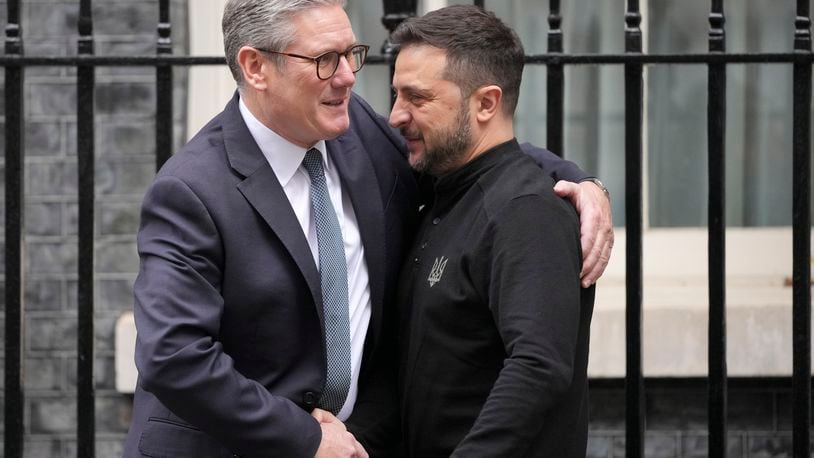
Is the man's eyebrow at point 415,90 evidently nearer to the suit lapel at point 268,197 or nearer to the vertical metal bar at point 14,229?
the suit lapel at point 268,197

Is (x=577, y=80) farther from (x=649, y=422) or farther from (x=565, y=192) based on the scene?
(x=565, y=192)

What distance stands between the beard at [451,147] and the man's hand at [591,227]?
0.72 ft

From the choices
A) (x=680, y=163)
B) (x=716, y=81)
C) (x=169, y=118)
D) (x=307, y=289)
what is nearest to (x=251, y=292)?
(x=307, y=289)

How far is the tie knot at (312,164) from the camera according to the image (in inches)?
115

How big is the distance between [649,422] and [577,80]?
1.38m

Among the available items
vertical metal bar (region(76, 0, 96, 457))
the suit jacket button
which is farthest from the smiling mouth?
vertical metal bar (region(76, 0, 96, 457))

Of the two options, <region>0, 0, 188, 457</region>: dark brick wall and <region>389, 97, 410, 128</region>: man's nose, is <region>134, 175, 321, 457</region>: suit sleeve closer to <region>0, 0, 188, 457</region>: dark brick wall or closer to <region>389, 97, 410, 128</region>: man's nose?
<region>389, 97, 410, 128</region>: man's nose

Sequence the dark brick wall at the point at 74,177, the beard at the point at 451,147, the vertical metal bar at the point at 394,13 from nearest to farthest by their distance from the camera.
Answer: the beard at the point at 451,147 → the vertical metal bar at the point at 394,13 → the dark brick wall at the point at 74,177

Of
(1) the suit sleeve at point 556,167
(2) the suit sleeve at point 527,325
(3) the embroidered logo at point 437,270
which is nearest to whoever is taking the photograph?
(2) the suit sleeve at point 527,325

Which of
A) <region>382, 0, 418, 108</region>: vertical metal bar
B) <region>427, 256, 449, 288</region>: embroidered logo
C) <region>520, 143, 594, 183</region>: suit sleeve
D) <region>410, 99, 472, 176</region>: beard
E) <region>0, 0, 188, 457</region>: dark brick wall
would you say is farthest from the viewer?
<region>0, 0, 188, 457</region>: dark brick wall

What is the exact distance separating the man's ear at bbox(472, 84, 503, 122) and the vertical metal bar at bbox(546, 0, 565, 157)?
1.65 feet

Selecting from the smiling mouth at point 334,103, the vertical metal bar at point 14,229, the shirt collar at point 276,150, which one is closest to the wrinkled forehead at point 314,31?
the smiling mouth at point 334,103

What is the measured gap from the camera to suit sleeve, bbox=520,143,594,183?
3.01 meters

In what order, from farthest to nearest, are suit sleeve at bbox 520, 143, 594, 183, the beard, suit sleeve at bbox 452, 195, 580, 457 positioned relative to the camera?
suit sleeve at bbox 520, 143, 594, 183, the beard, suit sleeve at bbox 452, 195, 580, 457
